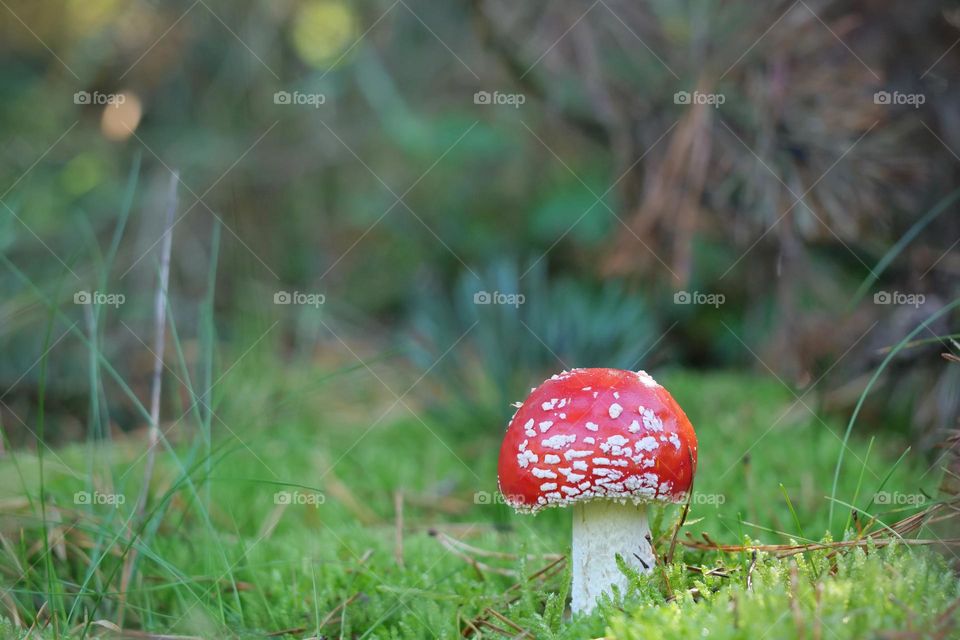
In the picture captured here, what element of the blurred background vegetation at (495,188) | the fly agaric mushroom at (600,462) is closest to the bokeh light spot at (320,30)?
the blurred background vegetation at (495,188)

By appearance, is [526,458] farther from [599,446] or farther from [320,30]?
[320,30]

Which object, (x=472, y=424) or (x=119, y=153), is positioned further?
(x=119, y=153)

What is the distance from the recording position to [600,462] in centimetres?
168

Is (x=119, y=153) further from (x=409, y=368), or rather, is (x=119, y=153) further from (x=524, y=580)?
(x=524, y=580)

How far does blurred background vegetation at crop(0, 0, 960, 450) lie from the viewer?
3129 mm

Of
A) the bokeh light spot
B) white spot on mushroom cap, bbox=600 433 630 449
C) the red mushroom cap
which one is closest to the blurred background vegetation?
the bokeh light spot

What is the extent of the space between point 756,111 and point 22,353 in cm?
371

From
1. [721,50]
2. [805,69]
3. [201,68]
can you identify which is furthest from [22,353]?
[805,69]

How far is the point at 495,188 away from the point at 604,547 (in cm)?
410

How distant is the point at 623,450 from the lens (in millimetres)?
1679

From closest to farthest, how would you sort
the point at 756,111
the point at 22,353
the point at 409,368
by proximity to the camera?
the point at 756,111 → the point at 22,353 → the point at 409,368

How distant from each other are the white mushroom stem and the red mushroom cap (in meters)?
0.13

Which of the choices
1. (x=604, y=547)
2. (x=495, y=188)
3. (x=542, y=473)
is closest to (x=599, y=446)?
(x=542, y=473)

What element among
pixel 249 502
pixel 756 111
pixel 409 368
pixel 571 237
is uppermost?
pixel 756 111
